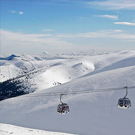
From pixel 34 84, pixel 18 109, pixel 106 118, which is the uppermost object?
pixel 34 84

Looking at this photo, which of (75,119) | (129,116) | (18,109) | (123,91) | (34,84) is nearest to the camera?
(129,116)

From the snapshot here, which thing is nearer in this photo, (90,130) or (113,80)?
(90,130)

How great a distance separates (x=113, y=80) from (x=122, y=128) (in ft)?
60.1

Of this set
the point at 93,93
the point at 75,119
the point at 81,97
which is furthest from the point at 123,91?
the point at 75,119

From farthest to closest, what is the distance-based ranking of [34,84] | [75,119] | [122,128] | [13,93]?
[34,84] → [13,93] → [75,119] → [122,128]

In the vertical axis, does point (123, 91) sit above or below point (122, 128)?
above

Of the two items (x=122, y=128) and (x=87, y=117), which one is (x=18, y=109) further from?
(x=122, y=128)

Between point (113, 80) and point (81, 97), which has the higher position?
point (113, 80)

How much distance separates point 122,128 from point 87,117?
18.4ft

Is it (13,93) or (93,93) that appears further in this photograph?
(13,93)

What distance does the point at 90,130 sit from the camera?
81.0 ft

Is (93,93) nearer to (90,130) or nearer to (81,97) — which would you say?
(81,97)

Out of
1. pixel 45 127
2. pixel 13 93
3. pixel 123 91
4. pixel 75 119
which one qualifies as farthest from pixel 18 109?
pixel 13 93

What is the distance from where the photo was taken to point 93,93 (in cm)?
3428
